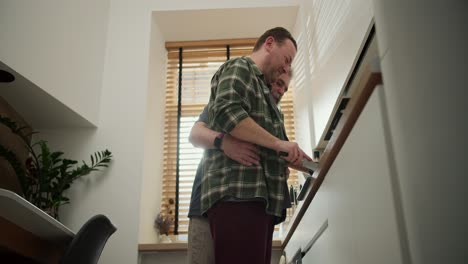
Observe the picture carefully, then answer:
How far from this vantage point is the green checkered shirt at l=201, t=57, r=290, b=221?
1.11 metres

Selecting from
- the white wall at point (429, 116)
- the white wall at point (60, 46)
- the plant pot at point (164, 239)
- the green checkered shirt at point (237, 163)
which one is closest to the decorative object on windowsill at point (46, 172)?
the white wall at point (60, 46)

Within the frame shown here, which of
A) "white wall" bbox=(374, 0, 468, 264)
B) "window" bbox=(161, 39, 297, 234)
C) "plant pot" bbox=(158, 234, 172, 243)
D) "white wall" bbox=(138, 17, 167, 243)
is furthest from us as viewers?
"window" bbox=(161, 39, 297, 234)

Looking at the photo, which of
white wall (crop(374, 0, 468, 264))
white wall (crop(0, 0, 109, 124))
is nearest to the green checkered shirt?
white wall (crop(374, 0, 468, 264))

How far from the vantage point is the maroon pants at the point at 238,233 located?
109cm

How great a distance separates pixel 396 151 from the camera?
603 millimetres

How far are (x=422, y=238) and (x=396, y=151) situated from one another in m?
0.12

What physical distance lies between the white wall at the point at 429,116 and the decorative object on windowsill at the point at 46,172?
2.20 m

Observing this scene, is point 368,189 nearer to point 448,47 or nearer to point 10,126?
point 448,47

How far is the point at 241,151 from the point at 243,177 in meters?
0.07

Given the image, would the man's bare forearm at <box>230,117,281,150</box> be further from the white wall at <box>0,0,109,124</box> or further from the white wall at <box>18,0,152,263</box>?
the white wall at <box>18,0,152,263</box>

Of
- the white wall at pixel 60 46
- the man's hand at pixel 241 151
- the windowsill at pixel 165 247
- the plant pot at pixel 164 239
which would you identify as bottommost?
the windowsill at pixel 165 247

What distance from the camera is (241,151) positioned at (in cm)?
113

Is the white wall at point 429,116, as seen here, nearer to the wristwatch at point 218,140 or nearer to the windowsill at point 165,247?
the wristwatch at point 218,140

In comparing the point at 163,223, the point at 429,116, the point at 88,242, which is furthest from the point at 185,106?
the point at 429,116
